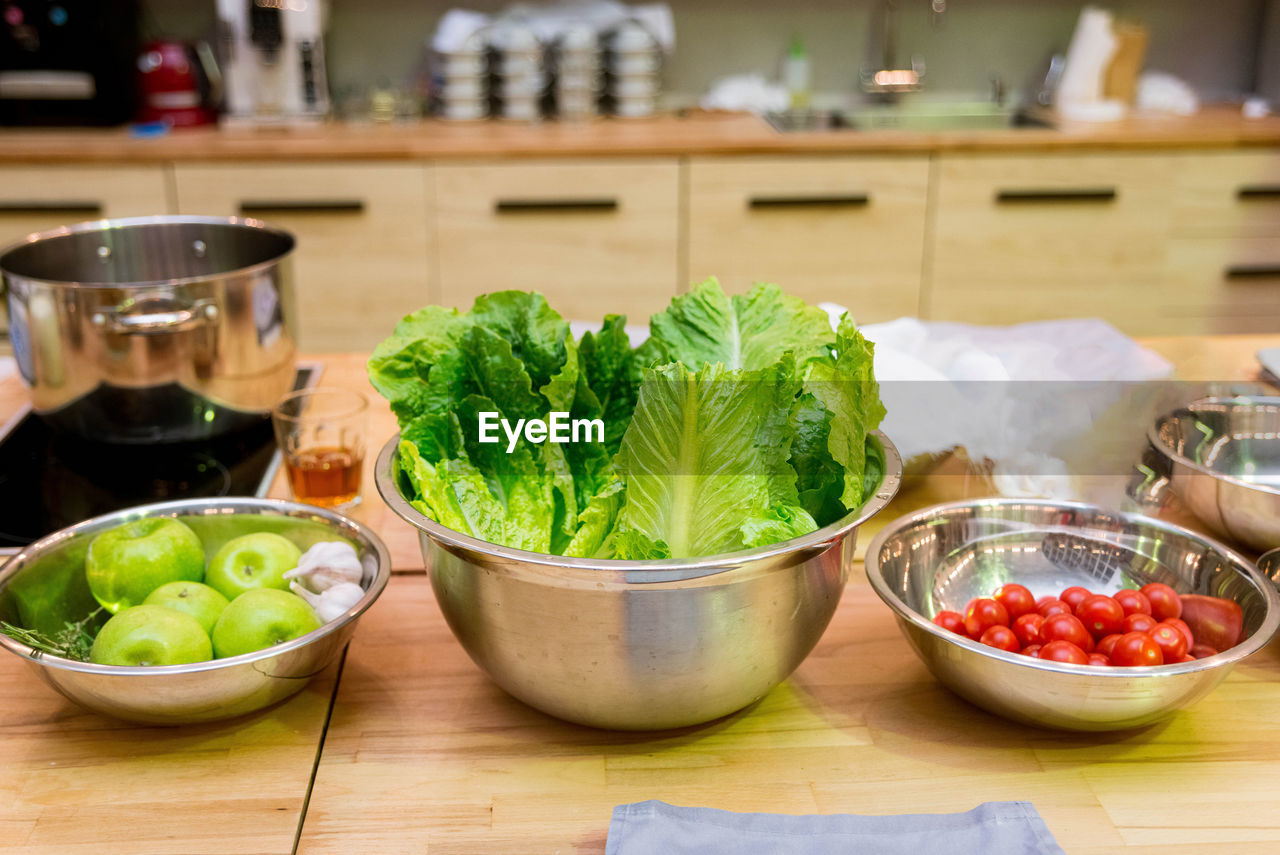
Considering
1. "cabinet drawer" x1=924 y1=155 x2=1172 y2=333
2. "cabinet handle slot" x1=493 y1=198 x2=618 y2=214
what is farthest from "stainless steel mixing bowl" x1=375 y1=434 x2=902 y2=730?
"cabinet drawer" x1=924 y1=155 x2=1172 y2=333

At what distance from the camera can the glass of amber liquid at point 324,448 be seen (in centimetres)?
115

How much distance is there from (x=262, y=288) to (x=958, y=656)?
0.81 metres

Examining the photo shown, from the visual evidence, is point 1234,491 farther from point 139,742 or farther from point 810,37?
point 810,37

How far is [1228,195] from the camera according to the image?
2758mm

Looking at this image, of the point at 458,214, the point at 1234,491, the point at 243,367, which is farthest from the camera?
the point at 458,214

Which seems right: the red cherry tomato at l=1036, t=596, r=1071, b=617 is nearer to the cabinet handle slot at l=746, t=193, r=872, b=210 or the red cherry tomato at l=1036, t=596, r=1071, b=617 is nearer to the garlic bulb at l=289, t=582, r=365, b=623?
the garlic bulb at l=289, t=582, r=365, b=623

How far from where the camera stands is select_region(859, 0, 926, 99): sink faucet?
125 inches

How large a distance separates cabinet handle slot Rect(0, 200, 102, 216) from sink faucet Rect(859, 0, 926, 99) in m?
2.09

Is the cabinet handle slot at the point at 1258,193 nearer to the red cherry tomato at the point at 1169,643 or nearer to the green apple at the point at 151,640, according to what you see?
the red cherry tomato at the point at 1169,643

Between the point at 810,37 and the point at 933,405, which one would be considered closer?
the point at 933,405

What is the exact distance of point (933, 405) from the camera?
1.11 meters

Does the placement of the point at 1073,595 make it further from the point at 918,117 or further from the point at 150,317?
the point at 918,117

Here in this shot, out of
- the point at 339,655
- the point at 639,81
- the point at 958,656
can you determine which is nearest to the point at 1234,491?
the point at 958,656

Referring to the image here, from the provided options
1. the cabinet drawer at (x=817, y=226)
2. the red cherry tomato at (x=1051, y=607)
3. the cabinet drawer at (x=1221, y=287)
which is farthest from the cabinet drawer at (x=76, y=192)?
the cabinet drawer at (x=1221, y=287)
